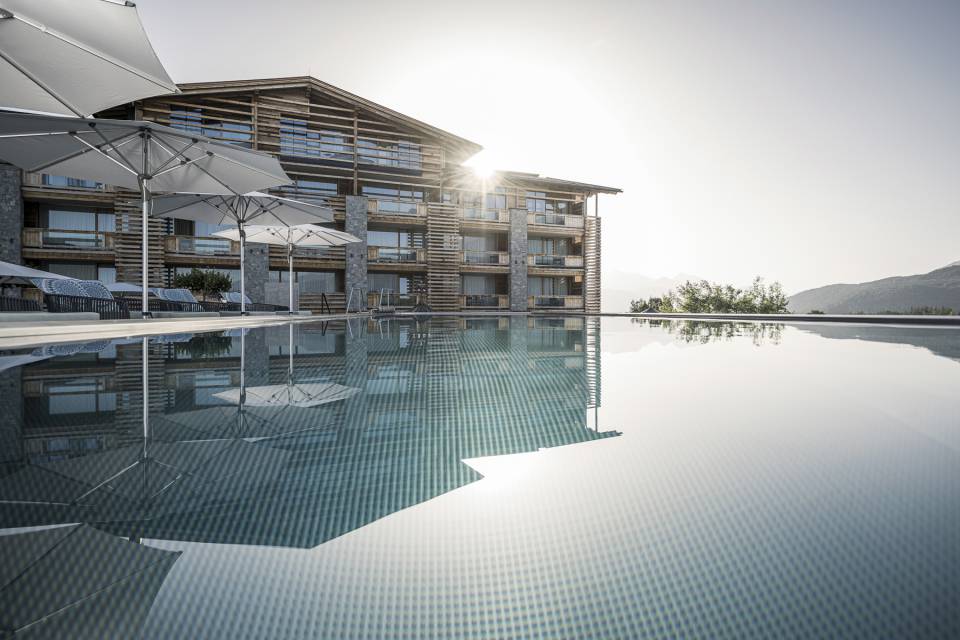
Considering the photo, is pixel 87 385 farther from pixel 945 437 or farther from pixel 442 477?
pixel 945 437

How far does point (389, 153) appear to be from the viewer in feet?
69.5

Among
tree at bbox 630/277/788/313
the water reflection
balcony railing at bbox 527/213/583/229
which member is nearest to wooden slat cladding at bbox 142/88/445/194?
balcony railing at bbox 527/213/583/229

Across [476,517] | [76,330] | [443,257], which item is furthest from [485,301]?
[476,517]

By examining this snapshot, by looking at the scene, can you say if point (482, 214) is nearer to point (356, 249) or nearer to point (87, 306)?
point (356, 249)

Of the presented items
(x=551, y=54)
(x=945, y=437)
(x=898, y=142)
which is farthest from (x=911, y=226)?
(x=945, y=437)

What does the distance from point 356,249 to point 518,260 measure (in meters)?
7.75

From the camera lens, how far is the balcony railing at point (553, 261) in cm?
2300

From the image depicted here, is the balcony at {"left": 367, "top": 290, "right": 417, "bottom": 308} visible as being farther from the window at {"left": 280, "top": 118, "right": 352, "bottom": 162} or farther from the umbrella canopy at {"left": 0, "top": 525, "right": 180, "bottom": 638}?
the umbrella canopy at {"left": 0, "top": 525, "right": 180, "bottom": 638}

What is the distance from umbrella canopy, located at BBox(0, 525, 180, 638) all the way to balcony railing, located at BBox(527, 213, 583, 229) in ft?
75.3

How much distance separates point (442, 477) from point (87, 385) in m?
2.41

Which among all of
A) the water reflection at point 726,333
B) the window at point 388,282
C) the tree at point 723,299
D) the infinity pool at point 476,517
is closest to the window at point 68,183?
the window at point 388,282

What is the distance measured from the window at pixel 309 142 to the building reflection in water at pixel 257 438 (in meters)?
18.6

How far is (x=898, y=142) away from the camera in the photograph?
3388 centimetres

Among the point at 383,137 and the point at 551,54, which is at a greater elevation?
the point at 551,54
